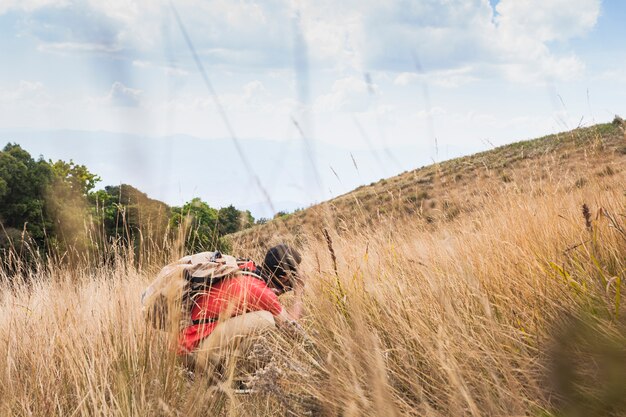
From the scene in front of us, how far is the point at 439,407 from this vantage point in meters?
1.79

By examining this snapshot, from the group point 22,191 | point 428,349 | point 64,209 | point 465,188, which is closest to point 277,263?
point 428,349

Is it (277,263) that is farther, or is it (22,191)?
(22,191)

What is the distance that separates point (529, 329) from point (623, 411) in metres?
0.67

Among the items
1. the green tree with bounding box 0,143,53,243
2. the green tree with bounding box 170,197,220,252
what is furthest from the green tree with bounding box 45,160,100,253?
the green tree with bounding box 170,197,220,252

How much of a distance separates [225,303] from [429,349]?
1.61 metres

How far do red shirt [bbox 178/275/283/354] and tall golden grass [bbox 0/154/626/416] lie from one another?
0.33m

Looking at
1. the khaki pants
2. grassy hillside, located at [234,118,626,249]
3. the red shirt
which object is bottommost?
the khaki pants

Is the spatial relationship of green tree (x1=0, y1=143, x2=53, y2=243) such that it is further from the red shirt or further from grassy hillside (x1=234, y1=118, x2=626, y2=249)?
the red shirt

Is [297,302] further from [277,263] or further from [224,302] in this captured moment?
[277,263]

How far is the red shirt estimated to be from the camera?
3.01 meters

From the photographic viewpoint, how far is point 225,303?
3041 millimetres

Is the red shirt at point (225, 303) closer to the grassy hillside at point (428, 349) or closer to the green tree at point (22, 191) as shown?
the grassy hillside at point (428, 349)

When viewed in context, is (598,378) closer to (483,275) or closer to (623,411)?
(623,411)

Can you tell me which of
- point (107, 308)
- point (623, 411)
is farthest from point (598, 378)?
point (107, 308)
